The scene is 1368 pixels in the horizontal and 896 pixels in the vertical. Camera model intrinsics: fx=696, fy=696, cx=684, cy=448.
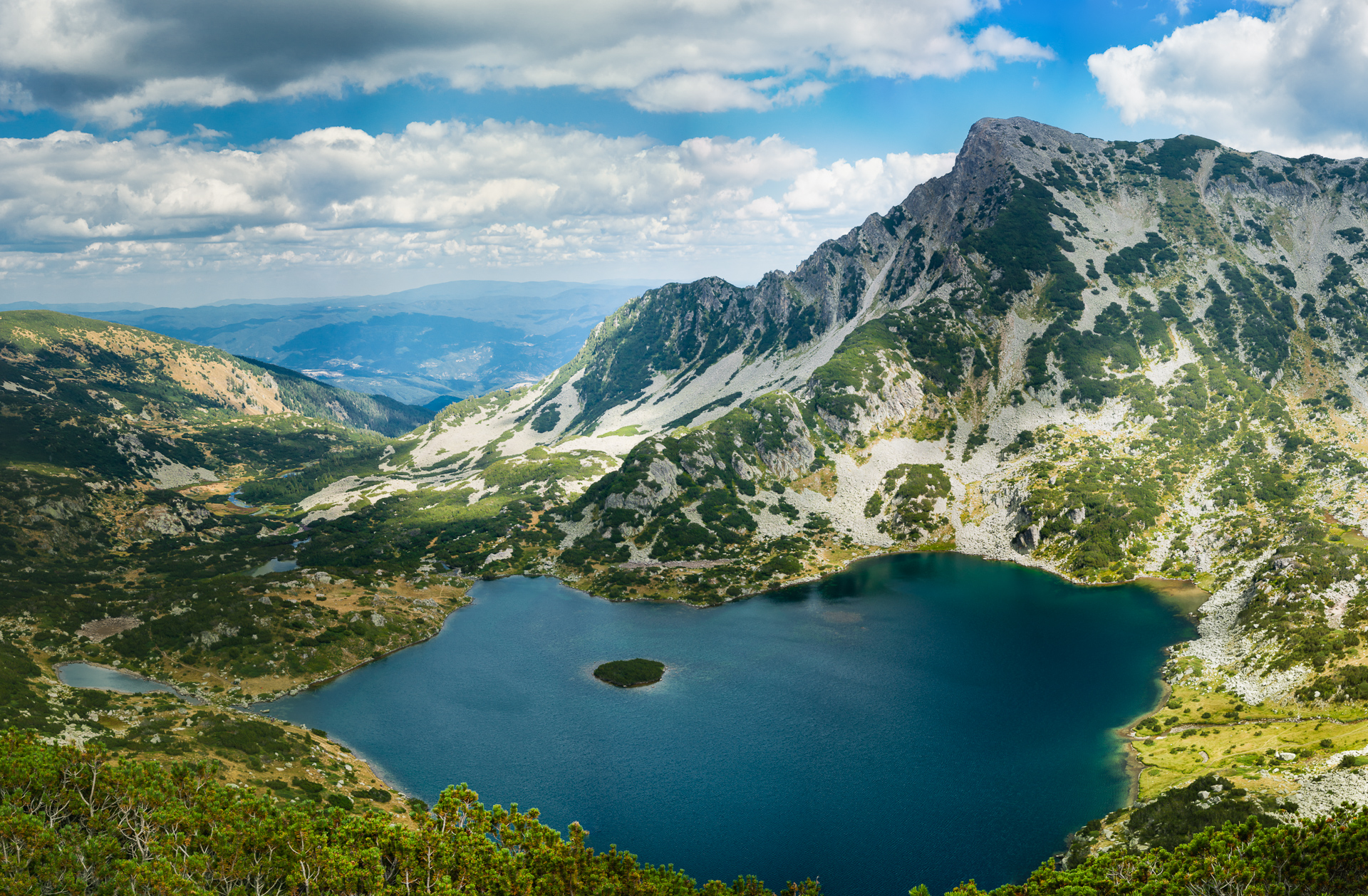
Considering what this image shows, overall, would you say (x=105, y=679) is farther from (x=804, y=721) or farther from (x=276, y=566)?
(x=804, y=721)

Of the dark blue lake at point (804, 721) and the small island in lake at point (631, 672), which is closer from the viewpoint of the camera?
the dark blue lake at point (804, 721)

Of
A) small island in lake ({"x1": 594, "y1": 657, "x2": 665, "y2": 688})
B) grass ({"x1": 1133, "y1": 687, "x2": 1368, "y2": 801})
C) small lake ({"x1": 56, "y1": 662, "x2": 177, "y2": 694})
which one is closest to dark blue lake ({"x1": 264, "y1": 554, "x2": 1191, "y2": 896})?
small island in lake ({"x1": 594, "y1": 657, "x2": 665, "y2": 688})

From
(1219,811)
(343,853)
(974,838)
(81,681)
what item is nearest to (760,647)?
(974,838)

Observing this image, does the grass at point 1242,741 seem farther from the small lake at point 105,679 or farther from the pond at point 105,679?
the small lake at point 105,679

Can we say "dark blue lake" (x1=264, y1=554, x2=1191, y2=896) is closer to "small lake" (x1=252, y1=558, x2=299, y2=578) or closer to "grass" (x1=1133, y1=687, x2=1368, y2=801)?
"grass" (x1=1133, y1=687, x2=1368, y2=801)

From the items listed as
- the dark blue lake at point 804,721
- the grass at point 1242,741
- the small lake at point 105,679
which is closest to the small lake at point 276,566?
the dark blue lake at point 804,721

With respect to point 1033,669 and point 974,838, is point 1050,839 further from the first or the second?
point 1033,669
